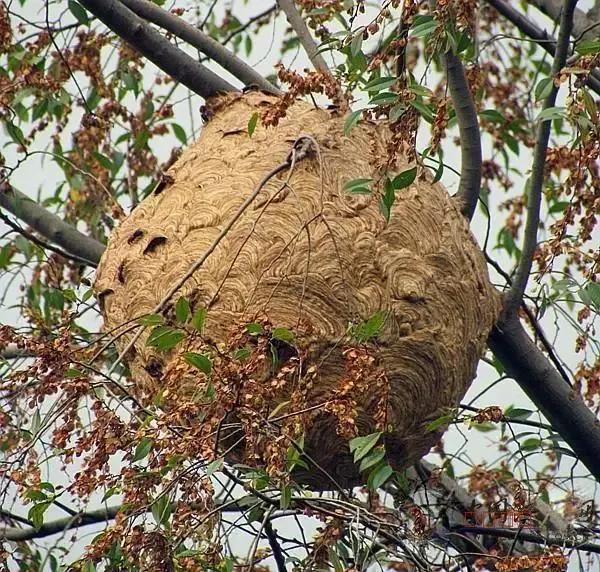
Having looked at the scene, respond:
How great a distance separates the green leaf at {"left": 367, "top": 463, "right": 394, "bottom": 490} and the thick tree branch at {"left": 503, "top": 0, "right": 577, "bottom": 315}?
0.79 metres

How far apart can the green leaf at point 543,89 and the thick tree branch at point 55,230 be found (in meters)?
Answer: 1.68

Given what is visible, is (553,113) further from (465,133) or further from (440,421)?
(440,421)

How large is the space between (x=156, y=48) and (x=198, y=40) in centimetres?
27

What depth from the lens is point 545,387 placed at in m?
3.49

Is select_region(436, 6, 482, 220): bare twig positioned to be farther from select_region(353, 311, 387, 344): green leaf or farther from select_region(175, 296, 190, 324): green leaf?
select_region(175, 296, 190, 324): green leaf

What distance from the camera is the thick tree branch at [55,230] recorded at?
4.00 meters

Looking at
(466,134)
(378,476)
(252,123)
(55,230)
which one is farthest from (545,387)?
(55,230)

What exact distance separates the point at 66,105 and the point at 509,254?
1.88m

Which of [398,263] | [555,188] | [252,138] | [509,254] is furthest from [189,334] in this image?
[509,254]

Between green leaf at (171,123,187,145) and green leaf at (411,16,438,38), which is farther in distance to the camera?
green leaf at (171,123,187,145)

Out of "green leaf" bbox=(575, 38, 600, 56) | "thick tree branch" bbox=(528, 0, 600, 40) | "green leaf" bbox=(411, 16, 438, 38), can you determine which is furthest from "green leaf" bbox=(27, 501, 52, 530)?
"thick tree branch" bbox=(528, 0, 600, 40)

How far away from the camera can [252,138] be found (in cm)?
332

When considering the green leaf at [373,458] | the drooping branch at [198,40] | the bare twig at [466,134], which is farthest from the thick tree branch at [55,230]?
the green leaf at [373,458]

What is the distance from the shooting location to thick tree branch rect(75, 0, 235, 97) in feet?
11.3
